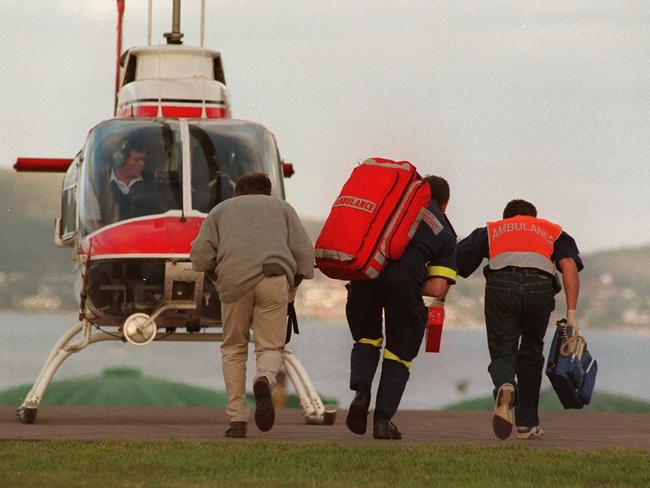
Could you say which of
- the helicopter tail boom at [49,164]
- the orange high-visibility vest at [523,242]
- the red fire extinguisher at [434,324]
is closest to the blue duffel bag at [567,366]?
the orange high-visibility vest at [523,242]

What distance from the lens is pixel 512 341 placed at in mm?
13906

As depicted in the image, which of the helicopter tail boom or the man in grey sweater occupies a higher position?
the helicopter tail boom

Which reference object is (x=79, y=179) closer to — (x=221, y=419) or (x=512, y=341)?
(x=221, y=419)

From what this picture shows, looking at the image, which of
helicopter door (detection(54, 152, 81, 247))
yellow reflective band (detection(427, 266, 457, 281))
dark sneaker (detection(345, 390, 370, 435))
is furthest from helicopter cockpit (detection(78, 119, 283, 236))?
dark sneaker (detection(345, 390, 370, 435))

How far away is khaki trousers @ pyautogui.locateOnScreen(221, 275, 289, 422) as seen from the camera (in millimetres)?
13055

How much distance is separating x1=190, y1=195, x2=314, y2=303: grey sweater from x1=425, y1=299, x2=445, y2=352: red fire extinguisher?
857mm

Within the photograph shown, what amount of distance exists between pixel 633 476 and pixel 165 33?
1159cm

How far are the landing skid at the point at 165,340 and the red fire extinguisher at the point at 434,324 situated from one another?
3.55 m

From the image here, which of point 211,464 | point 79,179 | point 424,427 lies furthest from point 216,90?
point 211,464

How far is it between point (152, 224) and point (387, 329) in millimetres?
3597

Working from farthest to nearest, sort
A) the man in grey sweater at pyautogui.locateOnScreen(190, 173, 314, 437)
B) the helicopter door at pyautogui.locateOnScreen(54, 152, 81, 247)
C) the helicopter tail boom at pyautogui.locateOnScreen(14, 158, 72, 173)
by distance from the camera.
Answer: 1. the helicopter tail boom at pyautogui.locateOnScreen(14, 158, 72, 173)
2. the helicopter door at pyautogui.locateOnScreen(54, 152, 81, 247)
3. the man in grey sweater at pyautogui.locateOnScreen(190, 173, 314, 437)

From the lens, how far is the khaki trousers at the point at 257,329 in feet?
42.8

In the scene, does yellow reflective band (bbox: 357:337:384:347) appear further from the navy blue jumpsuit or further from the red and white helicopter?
the red and white helicopter

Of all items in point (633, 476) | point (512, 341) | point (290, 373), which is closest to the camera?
point (633, 476)
